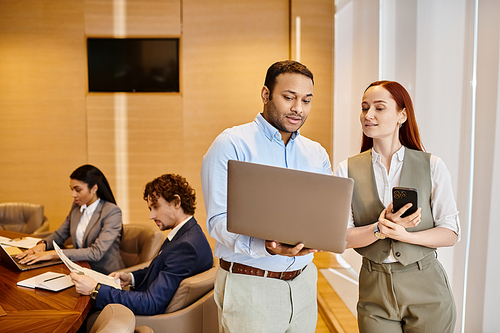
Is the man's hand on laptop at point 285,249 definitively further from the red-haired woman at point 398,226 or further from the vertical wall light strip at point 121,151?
the vertical wall light strip at point 121,151

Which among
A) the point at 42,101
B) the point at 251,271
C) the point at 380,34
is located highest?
the point at 380,34

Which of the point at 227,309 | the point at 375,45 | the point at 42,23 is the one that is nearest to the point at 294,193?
the point at 227,309

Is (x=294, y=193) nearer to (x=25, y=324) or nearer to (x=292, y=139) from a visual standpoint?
(x=292, y=139)

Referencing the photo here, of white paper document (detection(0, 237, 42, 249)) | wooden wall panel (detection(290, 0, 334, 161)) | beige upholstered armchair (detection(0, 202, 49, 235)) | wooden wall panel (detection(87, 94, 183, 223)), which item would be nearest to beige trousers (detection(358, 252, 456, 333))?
white paper document (detection(0, 237, 42, 249))

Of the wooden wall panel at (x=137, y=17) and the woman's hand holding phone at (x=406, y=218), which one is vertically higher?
the wooden wall panel at (x=137, y=17)

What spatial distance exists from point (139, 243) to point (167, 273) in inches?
41.8

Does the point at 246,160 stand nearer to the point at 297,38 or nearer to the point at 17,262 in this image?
the point at 17,262

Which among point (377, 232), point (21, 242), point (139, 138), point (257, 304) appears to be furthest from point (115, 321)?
point (139, 138)

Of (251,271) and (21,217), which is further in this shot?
(21,217)

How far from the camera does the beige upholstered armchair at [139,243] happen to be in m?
2.84

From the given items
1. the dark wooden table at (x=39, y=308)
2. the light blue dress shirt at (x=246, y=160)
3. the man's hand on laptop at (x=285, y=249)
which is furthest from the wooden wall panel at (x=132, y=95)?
the man's hand on laptop at (x=285, y=249)

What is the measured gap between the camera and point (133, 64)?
15.7ft

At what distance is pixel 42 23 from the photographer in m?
4.79

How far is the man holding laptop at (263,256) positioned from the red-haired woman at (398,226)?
29 centimetres
